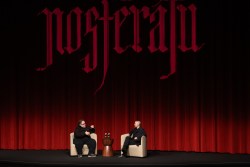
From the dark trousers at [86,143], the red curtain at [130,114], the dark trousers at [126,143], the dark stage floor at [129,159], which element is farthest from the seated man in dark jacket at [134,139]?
the red curtain at [130,114]

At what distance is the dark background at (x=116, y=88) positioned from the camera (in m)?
11.4

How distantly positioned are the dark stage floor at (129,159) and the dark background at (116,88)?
766mm

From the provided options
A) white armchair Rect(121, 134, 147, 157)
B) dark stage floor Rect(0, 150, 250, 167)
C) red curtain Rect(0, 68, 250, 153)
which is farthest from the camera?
red curtain Rect(0, 68, 250, 153)

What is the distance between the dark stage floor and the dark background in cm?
77

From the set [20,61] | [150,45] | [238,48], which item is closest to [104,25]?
[150,45]

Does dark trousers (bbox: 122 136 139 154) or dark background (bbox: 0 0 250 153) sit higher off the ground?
dark background (bbox: 0 0 250 153)

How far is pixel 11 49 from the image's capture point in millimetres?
12031

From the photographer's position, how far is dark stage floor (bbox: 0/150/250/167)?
9.39 m

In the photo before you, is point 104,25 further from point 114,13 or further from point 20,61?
point 20,61

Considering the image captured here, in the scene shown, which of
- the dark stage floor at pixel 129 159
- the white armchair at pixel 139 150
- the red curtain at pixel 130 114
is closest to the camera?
the dark stage floor at pixel 129 159

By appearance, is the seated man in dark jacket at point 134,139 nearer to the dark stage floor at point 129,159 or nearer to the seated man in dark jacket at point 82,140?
the dark stage floor at point 129,159

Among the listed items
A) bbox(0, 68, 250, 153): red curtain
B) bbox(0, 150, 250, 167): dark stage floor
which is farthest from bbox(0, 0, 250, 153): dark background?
bbox(0, 150, 250, 167): dark stage floor

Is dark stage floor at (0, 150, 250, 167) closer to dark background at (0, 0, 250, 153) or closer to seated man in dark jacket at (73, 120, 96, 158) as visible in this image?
seated man in dark jacket at (73, 120, 96, 158)

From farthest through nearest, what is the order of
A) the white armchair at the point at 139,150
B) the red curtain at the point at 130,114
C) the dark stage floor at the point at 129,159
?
the red curtain at the point at 130,114
the white armchair at the point at 139,150
the dark stage floor at the point at 129,159
